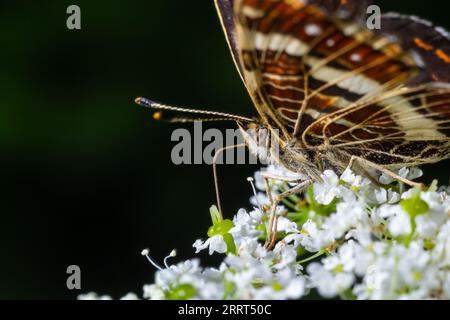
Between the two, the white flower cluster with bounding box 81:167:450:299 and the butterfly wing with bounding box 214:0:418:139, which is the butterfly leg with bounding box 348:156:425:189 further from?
the butterfly wing with bounding box 214:0:418:139

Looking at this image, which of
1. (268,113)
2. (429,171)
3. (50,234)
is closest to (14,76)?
(50,234)

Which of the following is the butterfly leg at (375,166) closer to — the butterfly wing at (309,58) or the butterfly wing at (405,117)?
the butterfly wing at (405,117)

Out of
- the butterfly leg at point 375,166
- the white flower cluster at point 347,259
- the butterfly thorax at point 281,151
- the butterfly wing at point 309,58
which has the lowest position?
the white flower cluster at point 347,259

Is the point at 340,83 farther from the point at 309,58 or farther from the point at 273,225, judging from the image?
the point at 273,225

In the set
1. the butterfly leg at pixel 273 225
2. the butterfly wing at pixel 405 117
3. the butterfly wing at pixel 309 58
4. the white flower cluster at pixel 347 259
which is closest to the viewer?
the white flower cluster at pixel 347 259

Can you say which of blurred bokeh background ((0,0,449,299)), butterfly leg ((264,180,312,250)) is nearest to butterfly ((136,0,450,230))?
butterfly leg ((264,180,312,250))

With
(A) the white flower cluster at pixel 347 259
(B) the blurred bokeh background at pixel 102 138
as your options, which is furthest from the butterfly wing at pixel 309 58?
(B) the blurred bokeh background at pixel 102 138

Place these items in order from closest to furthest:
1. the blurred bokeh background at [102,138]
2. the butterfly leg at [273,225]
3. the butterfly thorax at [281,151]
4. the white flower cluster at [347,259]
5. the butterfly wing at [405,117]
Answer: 1. the white flower cluster at [347,259]
2. the butterfly wing at [405,117]
3. the butterfly leg at [273,225]
4. the butterfly thorax at [281,151]
5. the blurred bokeh background at [102,138]
